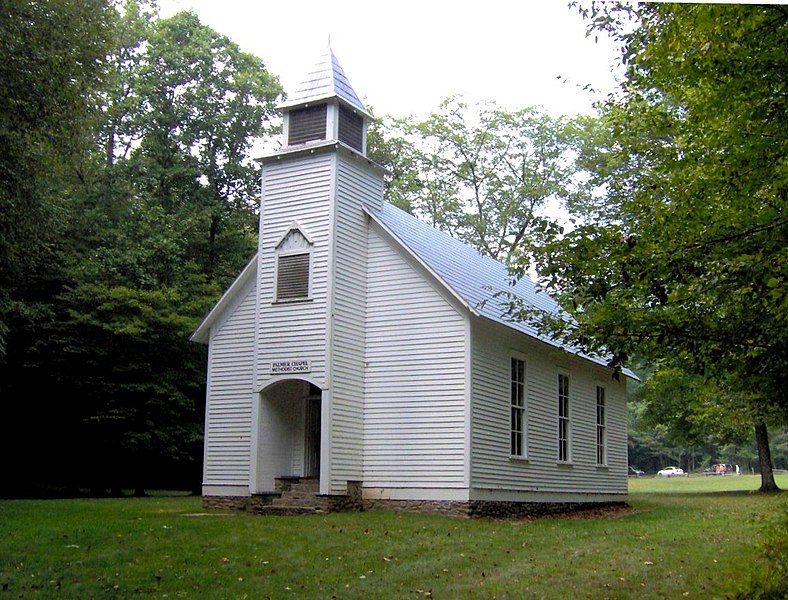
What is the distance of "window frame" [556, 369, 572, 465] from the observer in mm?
22203

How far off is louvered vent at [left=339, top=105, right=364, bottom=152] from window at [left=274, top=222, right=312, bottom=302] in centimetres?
231

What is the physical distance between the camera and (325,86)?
1930 centimetres

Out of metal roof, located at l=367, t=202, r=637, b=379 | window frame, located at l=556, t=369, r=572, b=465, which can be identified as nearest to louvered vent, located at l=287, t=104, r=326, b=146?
metal roof, located at l=367, t=202, r=637, b=379

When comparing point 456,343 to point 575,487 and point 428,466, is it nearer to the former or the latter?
point 428,466

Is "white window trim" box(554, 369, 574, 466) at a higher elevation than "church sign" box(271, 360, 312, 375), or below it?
below

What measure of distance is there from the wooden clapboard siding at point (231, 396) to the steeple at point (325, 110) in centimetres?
377

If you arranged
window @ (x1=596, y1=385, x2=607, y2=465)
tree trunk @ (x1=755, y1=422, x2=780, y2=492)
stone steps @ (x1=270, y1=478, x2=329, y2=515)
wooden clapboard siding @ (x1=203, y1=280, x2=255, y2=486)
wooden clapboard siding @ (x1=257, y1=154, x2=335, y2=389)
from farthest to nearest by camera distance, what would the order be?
1. tree trunk @ (x1=755, y1=422, x2=780, y2=492)
2. window @ (x1=596, y1=385, x2=607, y2=465)
3. wooden clapboard siding @ (x1=203, y1=280, x2=255, y2=486)
4. wooden clapboard siding @ (x1=257, y1=154, x2=335, y2=389)
5. stone steps @ (x1=270, y1=478, x2=329, y2=515)

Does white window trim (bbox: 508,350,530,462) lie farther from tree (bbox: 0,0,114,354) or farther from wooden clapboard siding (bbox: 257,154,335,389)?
tree (bbox: 0,0,114,354)

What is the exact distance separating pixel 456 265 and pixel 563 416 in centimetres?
503

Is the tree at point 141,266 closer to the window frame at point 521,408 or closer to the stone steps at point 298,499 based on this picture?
the stone steps at point 298,499

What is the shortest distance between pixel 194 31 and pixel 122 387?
1480cm

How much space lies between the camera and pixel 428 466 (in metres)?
17.9

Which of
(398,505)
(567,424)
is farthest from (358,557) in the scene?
(567,424)

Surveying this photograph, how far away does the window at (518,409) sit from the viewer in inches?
788
